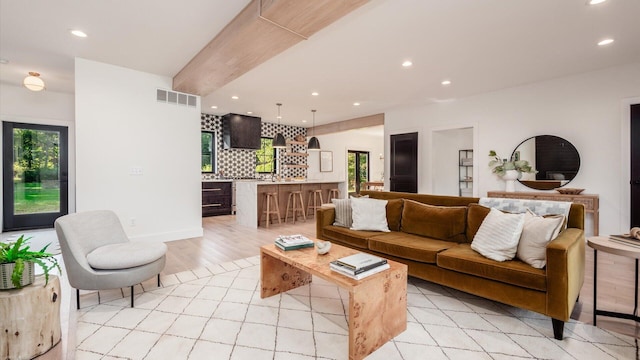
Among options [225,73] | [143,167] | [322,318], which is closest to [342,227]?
[322,318]

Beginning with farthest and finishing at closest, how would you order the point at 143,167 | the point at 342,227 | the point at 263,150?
the point at 263,150, the point at 143,167, the point at 342,227

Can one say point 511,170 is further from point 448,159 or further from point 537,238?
point 537,238

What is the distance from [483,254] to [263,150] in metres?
7.31

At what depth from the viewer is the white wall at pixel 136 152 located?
3955 millimetres

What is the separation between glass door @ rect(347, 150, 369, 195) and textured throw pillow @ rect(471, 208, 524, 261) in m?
8.59

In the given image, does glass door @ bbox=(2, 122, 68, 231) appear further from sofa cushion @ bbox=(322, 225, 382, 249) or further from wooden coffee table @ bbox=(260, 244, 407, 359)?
wooden coffee table @ bbox=(260, 244, 407, 359)

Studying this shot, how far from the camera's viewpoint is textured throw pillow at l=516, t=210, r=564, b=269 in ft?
6.88

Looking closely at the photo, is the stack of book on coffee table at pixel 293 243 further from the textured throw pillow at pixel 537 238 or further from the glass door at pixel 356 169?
the glass door at pixel 356 169

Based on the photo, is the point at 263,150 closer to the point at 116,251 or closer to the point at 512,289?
the point at 116,251

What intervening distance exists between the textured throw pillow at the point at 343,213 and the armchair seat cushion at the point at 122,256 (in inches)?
77.9

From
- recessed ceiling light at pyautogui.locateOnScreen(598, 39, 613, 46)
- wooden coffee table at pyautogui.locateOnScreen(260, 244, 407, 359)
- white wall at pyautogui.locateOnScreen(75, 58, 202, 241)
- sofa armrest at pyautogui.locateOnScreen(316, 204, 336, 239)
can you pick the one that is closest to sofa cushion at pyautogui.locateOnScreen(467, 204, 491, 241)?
wooden coffee table at pyautogui.locateOnScreen(260, 244, 407, 359)

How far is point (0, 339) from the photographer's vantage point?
1.48m

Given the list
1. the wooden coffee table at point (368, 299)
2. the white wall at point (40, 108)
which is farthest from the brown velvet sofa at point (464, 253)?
the white wall at point (40, 108)

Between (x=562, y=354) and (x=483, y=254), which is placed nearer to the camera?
(x=562, y=354)
